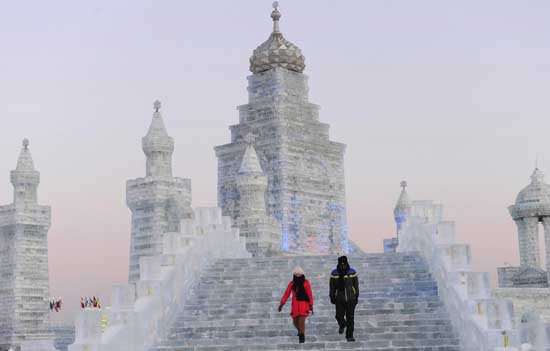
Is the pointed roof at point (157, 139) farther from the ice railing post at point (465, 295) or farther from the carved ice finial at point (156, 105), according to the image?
the ice railing post at point (465, 295)

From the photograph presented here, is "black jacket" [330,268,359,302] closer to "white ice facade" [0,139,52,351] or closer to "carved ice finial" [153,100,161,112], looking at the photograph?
"carved ice finial" [153,100,161,112]

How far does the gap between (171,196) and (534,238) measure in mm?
24324

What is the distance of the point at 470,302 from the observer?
16891mm

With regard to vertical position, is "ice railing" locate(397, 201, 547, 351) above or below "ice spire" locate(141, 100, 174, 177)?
below

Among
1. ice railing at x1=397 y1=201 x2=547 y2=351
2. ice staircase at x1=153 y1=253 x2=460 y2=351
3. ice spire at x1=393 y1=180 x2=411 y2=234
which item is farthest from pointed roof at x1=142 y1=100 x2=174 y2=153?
ice railing at x1=397 y1=201 x2=547 y2=351

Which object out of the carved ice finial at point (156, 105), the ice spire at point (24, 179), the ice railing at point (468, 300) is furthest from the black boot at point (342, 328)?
the ice spire at point (24, 179)

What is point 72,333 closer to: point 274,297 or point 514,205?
point 514,205

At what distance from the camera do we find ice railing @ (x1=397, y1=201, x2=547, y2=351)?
52.5ft

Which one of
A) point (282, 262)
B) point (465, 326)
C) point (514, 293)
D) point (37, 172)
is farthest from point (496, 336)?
point (37, 172)

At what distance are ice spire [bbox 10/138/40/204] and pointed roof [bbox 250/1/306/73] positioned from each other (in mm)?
16920

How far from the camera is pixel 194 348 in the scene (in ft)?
58.6

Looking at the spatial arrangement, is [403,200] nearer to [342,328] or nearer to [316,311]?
[316,311]

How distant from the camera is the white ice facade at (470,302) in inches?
632

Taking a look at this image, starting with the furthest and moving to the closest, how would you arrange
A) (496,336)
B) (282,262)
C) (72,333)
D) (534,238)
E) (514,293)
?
(534,238), (72,333), (514,293), (282,262), (496,336)
